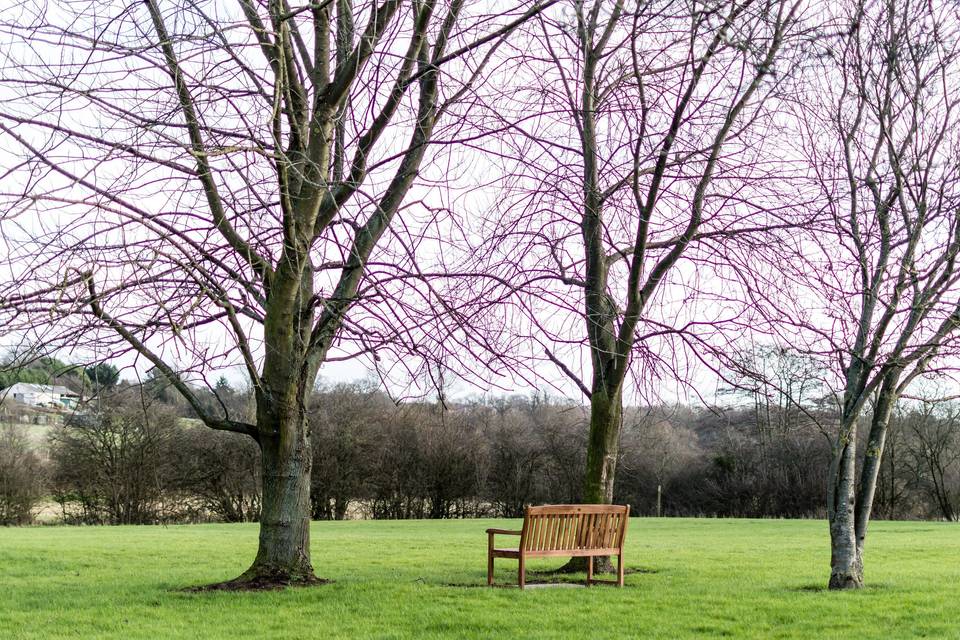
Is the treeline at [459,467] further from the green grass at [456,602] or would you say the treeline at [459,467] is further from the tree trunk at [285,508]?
the tree trunk at [285,508]

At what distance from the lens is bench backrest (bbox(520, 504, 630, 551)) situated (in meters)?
10.6

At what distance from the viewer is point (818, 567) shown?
14992 millimetres

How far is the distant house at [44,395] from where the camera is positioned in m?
7.71

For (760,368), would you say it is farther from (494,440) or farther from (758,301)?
(494,440)

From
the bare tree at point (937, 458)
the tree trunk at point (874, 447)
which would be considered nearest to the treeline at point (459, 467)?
the bare tree at point (937, 458)

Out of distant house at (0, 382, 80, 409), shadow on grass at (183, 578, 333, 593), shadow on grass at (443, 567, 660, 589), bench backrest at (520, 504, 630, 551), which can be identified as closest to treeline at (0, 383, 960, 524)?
shadow on grass at (443, 567, 660, 589)

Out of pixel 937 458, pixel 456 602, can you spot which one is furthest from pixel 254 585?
pixel 937 458

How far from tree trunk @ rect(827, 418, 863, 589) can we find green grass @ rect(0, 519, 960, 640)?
0.34 metres

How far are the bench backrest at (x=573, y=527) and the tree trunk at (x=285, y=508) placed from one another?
2.36 m

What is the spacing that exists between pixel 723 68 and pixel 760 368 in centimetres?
297

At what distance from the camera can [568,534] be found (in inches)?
A: 431

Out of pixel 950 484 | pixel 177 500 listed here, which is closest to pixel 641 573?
pixel 177 500

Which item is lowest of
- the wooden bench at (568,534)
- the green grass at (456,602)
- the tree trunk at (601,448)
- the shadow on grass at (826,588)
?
the green grass at (456,602)

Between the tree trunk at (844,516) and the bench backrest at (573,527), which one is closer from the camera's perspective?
the bench backrest at (573,527)
